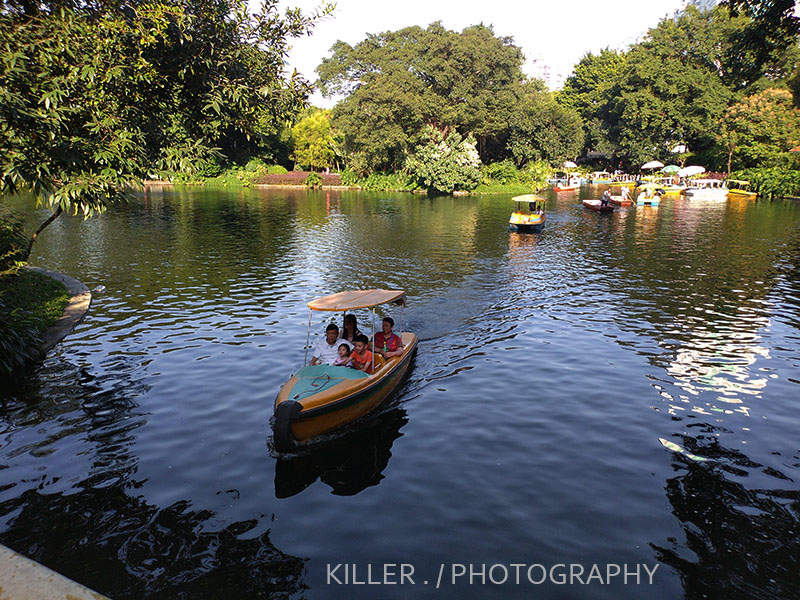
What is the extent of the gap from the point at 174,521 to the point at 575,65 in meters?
120

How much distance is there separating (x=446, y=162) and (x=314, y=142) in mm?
32161

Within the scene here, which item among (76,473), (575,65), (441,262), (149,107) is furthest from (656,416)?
(575,65)

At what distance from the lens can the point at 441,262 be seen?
28.8m

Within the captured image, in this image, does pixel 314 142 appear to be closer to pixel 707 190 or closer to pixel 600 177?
pixel 600 177

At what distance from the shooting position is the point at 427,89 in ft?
233

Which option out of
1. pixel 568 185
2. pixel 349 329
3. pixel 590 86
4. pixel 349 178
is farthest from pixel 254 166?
pixel 349 329

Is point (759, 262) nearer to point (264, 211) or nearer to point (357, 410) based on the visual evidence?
point (357, 410)

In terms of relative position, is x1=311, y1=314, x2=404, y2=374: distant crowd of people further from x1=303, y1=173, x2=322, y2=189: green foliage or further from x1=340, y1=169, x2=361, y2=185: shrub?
x1=303, y1=173, x2=322, y2=189: green foliage

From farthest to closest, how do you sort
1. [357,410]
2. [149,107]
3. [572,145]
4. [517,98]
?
[572,145] < [517,98] < [149,107] < [357,410]

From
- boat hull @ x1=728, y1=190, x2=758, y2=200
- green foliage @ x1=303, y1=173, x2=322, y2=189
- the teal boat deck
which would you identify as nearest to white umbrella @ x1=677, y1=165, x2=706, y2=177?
boat hull @ x1=728, y1=190, x2=758, y2=200

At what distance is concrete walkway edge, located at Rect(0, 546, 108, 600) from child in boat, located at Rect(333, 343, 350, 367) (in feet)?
23.7

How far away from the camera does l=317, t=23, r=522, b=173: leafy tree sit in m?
69.6

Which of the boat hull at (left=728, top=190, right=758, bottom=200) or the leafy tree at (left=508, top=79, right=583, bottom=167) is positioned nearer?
the boat hull at (left=728, top=190, right=758, bottom=200)

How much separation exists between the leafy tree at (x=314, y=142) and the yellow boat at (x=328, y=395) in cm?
8402
